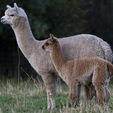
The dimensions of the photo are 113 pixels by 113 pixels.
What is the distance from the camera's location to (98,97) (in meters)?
7.80

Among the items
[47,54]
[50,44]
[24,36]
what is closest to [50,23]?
[24,36]

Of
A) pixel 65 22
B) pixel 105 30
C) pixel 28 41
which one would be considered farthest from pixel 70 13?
pixel 28 41

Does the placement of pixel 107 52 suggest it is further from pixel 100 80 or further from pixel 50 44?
pixel 50 44

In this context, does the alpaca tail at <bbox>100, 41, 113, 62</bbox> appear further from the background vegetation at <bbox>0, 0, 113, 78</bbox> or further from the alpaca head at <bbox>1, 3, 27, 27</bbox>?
the background vegetation at <bbox>0, 0, 113, 78</bbox>

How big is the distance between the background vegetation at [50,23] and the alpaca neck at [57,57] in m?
8.85

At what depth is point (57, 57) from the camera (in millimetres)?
8562

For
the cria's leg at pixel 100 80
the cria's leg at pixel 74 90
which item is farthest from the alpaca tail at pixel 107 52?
the cria's leg at pixel 74 90

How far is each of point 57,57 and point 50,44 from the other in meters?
0.32

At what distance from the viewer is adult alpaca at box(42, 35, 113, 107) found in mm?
7762

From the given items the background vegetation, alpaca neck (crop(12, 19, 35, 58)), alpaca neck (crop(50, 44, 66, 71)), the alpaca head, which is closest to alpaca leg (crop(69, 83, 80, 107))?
alpaca neck (crop(50, 44, 66, 71))

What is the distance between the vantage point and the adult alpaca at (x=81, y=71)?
7.76 m

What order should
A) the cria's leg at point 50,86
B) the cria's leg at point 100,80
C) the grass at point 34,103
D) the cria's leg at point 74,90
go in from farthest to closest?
the cria's leg at point 50,86, the cria's leg at point 74,90, the cria's leg at point 100,80, the grass at point 34,103

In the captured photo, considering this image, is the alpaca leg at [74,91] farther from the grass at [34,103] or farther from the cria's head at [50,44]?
the cria's head at [50,44]

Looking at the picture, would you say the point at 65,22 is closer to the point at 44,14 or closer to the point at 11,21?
the point at 44,14
